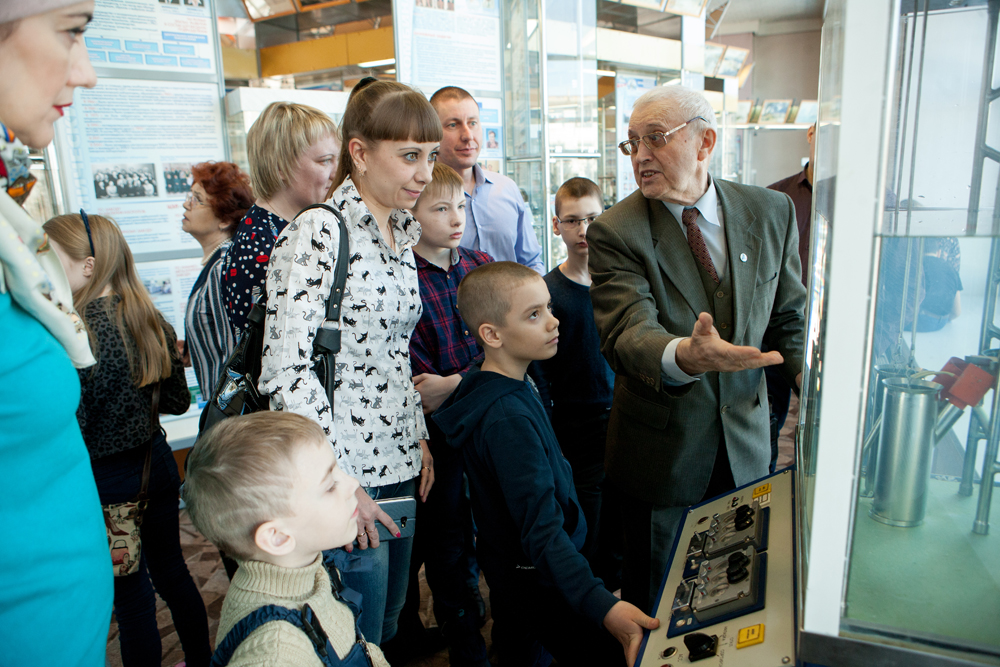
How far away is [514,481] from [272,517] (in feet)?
1.90

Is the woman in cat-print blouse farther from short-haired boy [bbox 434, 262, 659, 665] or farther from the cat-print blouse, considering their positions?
short-haired boy [bbox 434, 262, 659, 665]

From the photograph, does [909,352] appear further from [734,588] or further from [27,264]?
[27,264]

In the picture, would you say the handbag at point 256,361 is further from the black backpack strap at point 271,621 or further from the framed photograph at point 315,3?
the framed photograph at point 315,3

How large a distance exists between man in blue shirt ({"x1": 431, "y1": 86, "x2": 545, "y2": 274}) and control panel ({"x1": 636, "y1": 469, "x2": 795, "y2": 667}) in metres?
1.79

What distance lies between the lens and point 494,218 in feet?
9.59

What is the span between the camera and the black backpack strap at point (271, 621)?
964 mm

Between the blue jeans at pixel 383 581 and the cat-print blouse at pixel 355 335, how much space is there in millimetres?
55

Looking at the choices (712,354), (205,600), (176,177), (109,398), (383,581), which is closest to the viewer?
(712,354)

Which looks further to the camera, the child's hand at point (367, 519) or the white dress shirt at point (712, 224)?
the white dress shirt at point (712, 224)

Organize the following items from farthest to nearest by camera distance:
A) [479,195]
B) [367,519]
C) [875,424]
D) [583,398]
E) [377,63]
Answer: [377,63] → [479,195] → [583,398] → [367,519] → [875,424]

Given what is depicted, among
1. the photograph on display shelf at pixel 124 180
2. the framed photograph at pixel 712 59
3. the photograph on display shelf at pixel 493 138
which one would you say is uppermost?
the framed photograph at pixel 712 59

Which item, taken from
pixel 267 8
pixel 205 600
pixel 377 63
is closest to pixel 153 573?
pixel 205 600

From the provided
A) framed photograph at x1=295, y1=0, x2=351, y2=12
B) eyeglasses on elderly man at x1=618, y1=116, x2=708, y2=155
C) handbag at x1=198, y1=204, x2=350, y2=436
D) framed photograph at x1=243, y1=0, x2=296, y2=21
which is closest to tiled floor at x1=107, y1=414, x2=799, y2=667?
handbag at x1=198, y1=204, x2=350, y2=436

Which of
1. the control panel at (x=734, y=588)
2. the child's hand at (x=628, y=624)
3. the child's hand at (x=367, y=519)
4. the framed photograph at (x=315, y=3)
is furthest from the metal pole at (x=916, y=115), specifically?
the framed photograph at (x=315, y=3)
